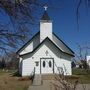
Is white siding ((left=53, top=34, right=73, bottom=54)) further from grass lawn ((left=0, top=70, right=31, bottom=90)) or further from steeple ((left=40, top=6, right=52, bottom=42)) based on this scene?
grass lawn ((left=0, top=70, right=31, bottom=90))

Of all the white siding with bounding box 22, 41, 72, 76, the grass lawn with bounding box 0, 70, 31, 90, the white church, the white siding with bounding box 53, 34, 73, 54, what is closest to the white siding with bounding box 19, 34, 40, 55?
the white church

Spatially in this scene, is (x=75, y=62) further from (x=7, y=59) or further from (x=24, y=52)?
(x=24, y=52)

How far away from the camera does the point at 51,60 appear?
123 ft

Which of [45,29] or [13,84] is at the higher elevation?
[45,29]

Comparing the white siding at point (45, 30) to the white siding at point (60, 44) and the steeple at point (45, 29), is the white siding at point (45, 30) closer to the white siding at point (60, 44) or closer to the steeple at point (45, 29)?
the steeple at point (45, 29)

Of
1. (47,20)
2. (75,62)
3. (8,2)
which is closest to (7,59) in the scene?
(8,2)

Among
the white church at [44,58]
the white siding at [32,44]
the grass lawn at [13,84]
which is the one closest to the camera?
the grass lawn at [13,84]

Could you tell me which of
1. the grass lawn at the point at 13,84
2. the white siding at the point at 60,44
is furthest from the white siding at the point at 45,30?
the grass lawn at the point at 13,84

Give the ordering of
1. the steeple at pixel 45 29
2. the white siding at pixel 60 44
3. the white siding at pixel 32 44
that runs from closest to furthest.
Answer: the steeple at pixel 45 29, the white siding at pixel 32 44, the white siding at pixel 60 44

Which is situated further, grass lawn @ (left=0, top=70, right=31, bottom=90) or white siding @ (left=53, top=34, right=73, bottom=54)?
white siding @ (left=53, top=34, right=73, bottom=54)

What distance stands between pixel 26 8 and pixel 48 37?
3253cm

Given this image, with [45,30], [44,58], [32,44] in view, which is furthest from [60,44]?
[44,58]

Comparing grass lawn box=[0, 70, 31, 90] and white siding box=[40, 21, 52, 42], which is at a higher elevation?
white siding box=[40, 21, 52, 42]

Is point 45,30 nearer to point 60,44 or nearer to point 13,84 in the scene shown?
point 60,44
